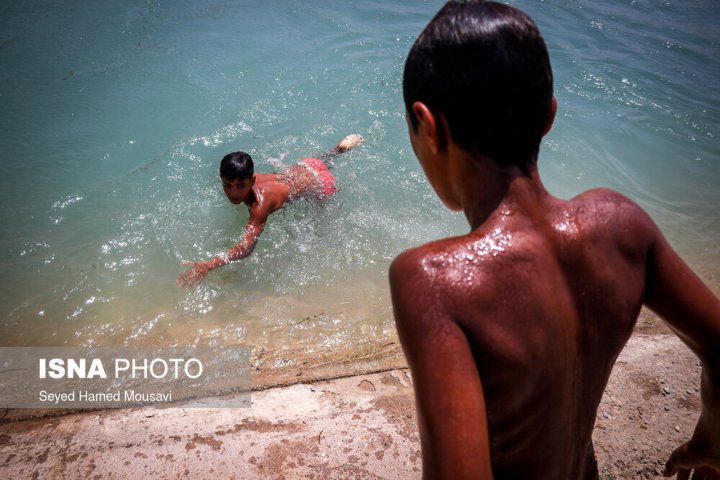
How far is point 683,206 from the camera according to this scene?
19.8ft

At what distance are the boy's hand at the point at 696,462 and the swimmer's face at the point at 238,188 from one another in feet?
13.2

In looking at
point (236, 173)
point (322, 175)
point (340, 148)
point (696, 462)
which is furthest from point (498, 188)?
point (340, 148)

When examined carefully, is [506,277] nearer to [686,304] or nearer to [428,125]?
[428,125]

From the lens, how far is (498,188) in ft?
3.28

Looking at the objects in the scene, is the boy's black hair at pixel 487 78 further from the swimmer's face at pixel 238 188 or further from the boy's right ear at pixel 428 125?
the swimmer's face at pixel 238 188

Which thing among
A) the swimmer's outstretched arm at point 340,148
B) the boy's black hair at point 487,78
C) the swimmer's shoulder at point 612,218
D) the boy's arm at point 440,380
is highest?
the boy's black hair at point 487,78

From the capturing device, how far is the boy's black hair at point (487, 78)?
91cm

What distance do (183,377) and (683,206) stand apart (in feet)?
21.3

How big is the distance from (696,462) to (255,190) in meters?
4.27

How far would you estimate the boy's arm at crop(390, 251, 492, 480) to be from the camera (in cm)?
82

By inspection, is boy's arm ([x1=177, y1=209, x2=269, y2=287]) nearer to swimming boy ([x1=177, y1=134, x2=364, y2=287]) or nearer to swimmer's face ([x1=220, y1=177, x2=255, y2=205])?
swimming boy ([x1=177, y1=134, x2=364, y2=287])

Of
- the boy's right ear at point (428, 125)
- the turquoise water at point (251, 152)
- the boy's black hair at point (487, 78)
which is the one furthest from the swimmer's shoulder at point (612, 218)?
the turquoise water at point (251, 152)

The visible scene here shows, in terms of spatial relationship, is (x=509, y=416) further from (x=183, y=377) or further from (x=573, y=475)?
(x=183, y=377)

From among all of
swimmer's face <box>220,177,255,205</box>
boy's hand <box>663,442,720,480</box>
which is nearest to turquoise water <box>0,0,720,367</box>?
swimmer's face <box>220,177,255,205</box>
